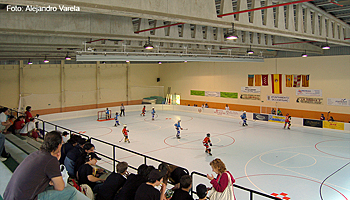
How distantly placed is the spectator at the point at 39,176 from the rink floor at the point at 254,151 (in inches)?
348

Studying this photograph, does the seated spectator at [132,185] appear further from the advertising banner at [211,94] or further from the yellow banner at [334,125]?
the advertising banner at [211,94]

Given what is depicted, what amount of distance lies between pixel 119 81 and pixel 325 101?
97.3 ft

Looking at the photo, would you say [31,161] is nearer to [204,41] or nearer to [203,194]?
[203,194]

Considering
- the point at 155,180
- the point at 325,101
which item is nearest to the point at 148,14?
the point at 155,180

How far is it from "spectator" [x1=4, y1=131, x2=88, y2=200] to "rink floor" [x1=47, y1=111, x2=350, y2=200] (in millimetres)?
8830

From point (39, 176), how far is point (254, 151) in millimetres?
16012

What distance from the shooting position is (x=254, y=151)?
694 inches

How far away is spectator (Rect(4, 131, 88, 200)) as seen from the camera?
3627 mm

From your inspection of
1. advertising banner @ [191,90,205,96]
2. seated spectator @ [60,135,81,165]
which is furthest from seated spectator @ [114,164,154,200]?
advertising banner @ [191,90,205,96]

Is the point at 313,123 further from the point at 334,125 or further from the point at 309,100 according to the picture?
the point at 309,100

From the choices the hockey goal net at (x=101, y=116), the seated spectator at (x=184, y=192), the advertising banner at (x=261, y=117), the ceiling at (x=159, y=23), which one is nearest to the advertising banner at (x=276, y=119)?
the advertising banner at (x=261, y=117)

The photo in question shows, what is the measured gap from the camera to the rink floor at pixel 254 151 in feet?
40.5

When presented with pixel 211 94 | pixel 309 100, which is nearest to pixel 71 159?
pixel 309 100

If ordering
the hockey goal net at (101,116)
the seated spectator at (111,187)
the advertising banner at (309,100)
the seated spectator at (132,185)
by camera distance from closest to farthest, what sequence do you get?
the seated spectator at (132,185), the seated spectator at (111,187), the advertising banner at (309,100), the hockey goal net at (101,116)
